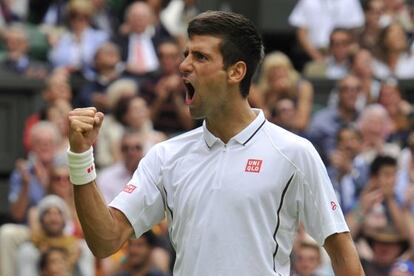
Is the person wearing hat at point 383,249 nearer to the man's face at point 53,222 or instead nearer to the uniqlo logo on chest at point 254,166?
the man's face at point 53,222

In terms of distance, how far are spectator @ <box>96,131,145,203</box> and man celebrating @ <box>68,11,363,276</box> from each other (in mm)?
5595

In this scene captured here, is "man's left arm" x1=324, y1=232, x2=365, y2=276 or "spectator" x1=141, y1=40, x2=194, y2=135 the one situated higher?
"man's left arm" x1=324, y1=232, x2=365, y2=276

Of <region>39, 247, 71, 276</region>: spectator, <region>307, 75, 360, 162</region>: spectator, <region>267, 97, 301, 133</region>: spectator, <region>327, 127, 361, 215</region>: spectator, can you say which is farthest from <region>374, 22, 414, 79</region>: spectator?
<region>39, 247, 71, 276</region>: spectator

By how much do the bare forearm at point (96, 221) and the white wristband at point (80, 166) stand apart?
0.03 m

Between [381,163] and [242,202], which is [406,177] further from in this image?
[242,202]

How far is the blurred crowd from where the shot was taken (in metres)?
10.5

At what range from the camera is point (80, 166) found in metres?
5.28

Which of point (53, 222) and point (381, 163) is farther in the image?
point (381, 163)

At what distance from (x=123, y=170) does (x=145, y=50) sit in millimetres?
2969

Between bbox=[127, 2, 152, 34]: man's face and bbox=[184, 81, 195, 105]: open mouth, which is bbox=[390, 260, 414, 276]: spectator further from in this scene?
bbox=[184, 81, 195, 105]: open mouth

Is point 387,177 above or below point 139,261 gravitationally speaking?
above

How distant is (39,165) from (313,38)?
15.1ft

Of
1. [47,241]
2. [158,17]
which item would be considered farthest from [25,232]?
[158,17]

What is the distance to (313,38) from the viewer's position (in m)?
15.1
